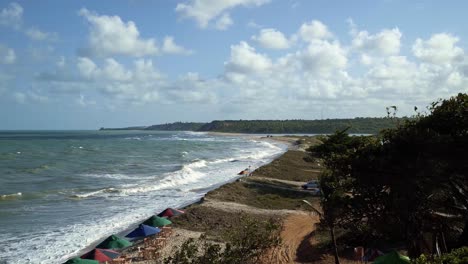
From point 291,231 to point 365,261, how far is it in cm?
644

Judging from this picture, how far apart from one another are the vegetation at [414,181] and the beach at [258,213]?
3.53 meters

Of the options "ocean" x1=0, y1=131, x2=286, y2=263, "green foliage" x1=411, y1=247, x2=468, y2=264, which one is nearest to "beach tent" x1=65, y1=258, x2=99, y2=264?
"ocean" x1=0, y1=131, x2=286, y2=263

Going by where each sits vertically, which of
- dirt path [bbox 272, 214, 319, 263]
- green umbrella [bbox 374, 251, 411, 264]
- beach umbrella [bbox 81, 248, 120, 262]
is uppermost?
green umbrella [bbox 374, 251, 411, 264]

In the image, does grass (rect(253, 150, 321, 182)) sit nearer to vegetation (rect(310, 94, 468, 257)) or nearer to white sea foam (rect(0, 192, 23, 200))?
white sea foam (rect(0, 192, 23, 200))

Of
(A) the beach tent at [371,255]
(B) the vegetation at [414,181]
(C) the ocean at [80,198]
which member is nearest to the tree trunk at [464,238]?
(B) the vegetation at [414,181]

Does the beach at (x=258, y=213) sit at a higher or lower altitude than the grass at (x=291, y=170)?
lower

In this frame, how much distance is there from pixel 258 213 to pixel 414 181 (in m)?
14.1

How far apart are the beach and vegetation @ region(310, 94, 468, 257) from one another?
11.6ft

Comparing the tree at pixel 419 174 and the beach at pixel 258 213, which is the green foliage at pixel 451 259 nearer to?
the tree at pixel 419 174

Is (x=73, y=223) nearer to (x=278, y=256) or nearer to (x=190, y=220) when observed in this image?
(x=190, y=220)

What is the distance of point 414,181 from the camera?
474 inches

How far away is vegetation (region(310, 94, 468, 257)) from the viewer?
11.9 meters

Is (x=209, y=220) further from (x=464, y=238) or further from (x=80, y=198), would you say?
(x=464, y=238)

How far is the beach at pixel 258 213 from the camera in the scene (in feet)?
61.1
